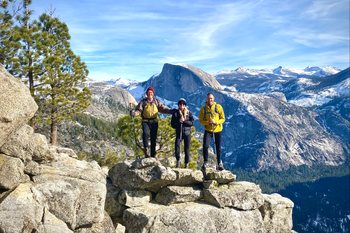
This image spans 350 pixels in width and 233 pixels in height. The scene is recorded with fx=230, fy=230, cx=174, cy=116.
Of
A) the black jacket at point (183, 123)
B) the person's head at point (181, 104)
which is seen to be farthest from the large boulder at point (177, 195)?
the person's head at point (181, 104)

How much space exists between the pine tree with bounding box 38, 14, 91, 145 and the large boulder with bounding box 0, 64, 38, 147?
12.8 metres

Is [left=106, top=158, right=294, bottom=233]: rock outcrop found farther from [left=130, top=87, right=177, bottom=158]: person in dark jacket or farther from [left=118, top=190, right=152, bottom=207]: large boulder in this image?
[left=130, top=87, right=177, bottom=158]: person in dark jacket

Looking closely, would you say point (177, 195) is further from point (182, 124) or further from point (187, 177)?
point (182, 124)

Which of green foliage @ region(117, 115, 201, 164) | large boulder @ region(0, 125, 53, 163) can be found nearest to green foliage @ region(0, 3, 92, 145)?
green foliage @ region(117, 115, 201, 164)

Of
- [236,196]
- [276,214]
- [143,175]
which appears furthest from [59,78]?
[276,214]

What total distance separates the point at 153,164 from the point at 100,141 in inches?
7515

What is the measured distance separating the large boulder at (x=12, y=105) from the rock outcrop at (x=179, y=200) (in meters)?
5.73

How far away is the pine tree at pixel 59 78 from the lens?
20391mm

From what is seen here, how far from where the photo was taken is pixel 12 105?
8.14 m

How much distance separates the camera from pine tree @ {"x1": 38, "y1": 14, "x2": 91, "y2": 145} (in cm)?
2039

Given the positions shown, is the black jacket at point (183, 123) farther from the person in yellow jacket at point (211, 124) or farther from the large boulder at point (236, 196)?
the large boulder at point (236, 196)

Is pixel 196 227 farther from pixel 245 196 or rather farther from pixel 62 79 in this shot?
pixel 62 79

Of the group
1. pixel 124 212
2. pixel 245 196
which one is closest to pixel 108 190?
pixel 124 212

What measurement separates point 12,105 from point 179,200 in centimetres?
880
